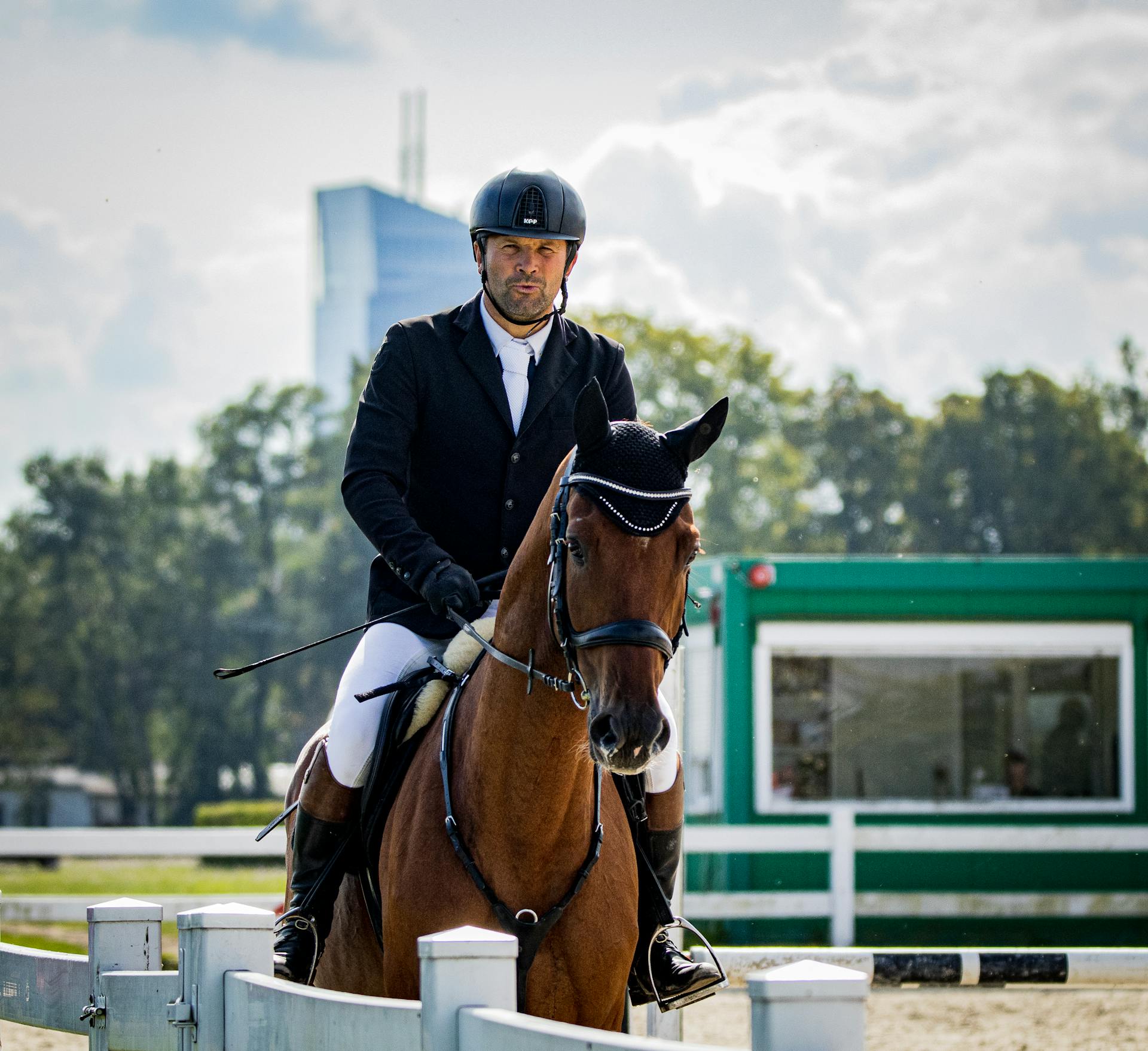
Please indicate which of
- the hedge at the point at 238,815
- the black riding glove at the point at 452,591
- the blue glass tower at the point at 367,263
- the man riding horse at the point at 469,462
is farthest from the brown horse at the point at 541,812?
the blue glass tower at the point at 367,263

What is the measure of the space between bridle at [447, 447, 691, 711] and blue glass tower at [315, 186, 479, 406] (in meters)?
68.5

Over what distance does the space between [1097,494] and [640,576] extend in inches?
1608

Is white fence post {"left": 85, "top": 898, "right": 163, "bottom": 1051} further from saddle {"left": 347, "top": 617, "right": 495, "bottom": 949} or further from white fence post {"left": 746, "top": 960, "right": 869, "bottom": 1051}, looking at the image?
white fence post {"left": 746, "top": 960, "right": 869, "bottom": 1051}

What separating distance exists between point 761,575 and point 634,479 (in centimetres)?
968

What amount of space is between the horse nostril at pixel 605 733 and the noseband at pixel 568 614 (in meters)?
0.17

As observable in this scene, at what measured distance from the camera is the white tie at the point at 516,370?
14.4 ft

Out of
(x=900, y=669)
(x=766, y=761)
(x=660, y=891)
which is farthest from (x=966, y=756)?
(x=660, y=891)

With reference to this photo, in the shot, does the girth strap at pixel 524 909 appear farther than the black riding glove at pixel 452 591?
No

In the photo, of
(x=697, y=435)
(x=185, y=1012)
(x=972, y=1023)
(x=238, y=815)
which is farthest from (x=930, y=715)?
(x=238, y=815)

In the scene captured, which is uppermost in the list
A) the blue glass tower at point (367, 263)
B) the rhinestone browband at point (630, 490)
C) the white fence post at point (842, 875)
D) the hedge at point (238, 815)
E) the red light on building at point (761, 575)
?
the blue glass tower at point (367, 263)

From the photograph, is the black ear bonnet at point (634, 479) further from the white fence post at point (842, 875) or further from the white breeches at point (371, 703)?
the white fence post at point (842, 875)

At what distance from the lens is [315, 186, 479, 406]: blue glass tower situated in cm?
7194

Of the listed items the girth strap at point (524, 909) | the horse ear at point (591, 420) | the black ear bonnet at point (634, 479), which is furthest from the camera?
the girth strap at point (524, 909)

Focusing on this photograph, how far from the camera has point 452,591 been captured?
3727 mm
